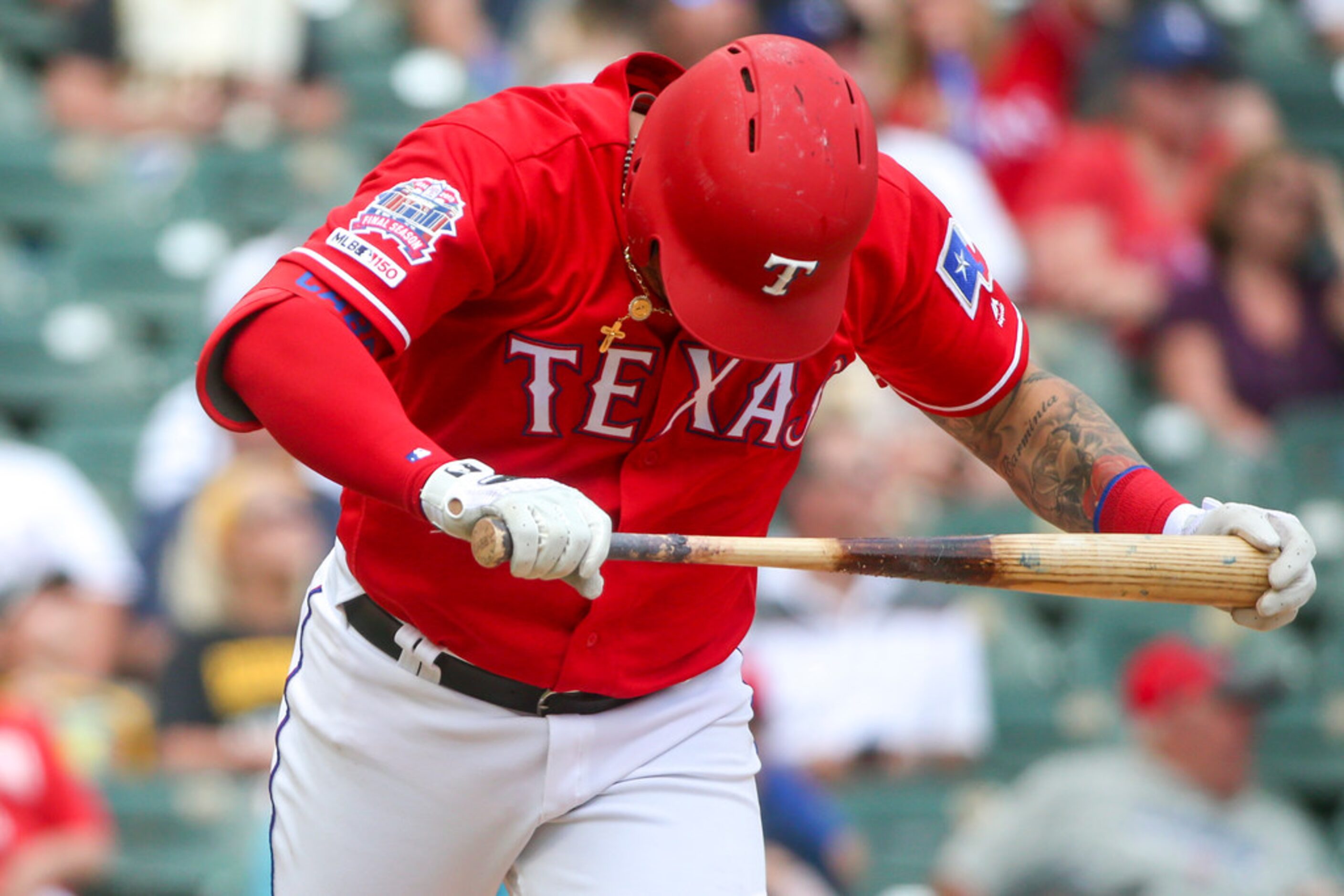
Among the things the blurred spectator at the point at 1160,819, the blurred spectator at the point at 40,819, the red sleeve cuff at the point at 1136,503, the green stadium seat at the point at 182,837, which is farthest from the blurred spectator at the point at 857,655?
the red sleeve cuff at the point at 1136,503

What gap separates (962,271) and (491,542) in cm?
99

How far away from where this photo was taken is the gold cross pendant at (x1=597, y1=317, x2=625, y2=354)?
223 cm

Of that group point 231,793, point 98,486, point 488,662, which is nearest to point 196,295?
point 98,486

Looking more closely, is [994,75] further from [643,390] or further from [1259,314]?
[643,390]

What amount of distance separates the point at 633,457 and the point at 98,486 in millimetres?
4106

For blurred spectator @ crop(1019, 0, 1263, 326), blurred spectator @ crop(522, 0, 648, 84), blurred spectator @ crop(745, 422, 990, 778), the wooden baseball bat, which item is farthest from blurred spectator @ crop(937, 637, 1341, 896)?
blurred spectator @ crop(522, 0, 648, 84)

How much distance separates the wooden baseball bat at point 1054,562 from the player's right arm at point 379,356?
A: 8.4 inches

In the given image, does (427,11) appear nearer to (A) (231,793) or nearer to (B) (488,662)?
(A) (231,793)

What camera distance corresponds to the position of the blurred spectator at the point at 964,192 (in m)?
6.09

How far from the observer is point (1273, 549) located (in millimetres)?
2350

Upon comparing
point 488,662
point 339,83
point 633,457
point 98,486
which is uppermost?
point 633,457

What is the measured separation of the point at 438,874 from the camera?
236 cm

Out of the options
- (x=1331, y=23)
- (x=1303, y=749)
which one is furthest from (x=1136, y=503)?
(x=1331, y=23)

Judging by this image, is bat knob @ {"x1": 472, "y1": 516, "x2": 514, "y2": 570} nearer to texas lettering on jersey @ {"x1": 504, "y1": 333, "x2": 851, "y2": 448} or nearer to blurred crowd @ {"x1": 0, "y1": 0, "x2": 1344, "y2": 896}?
texas lettering on jersey @ {"x1": 504, "y1": 333, "x2": 851, "y2": 448}
